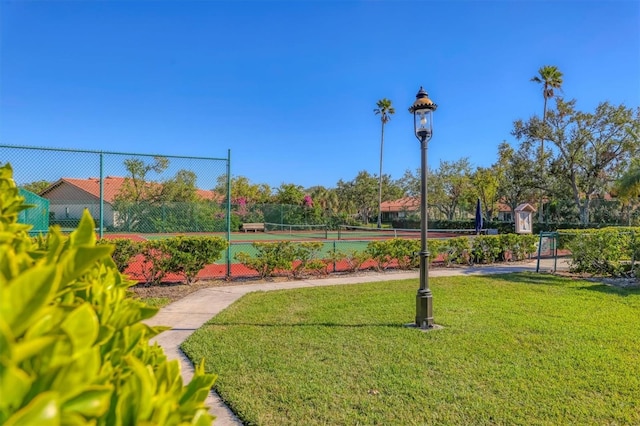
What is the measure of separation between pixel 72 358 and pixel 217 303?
22.0ft

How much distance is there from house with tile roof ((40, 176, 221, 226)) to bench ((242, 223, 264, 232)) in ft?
55.5

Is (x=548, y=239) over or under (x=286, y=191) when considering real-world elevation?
under

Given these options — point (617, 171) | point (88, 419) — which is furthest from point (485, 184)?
point (88, 419)

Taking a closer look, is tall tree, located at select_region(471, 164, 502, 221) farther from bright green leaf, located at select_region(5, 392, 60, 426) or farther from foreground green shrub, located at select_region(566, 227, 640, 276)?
bright green leaf, located at select_region(5, 392, 60, 426)

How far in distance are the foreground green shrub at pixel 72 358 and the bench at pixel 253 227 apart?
2763 centimetres

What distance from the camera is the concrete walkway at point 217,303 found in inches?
154

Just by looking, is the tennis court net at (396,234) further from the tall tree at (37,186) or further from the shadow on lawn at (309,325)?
the shadow on lawn at (309,325)

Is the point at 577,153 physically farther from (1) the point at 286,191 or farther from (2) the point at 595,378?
(1) the point at 286,191

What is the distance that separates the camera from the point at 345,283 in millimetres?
9188

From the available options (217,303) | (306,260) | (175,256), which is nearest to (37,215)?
(175,256)

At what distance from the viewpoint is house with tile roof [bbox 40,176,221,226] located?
862 centimetres

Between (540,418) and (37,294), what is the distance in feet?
12.0

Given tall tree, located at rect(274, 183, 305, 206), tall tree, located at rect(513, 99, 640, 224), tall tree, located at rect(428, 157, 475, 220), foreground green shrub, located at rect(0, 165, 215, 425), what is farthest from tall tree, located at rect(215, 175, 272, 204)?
foreground green shrub, located at rect(0, 165, 215, 425)

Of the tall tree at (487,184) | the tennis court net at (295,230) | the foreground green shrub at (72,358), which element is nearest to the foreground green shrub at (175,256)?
the foreground green shrub at (72,358)
